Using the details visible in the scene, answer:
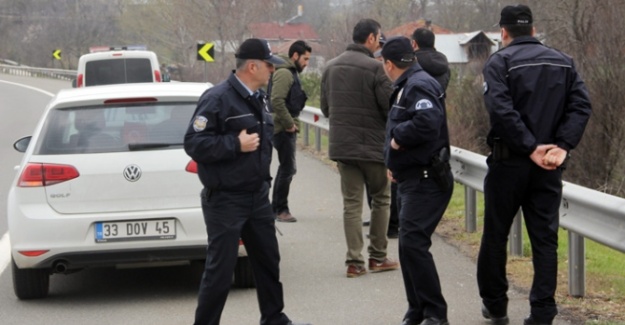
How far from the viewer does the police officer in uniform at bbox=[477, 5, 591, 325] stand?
5.96m

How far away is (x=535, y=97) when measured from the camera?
19.6ft

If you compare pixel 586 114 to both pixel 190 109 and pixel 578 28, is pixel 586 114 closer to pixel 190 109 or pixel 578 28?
pixel 190 109

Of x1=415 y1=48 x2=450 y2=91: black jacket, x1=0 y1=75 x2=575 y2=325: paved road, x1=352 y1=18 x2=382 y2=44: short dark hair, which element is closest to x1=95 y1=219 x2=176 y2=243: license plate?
x1=0 y1=75 x2=575 y2=325: paved road

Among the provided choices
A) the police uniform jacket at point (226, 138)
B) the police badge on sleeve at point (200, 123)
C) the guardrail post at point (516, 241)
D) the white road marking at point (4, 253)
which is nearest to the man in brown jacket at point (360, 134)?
the guardrail post at point (516, 241)

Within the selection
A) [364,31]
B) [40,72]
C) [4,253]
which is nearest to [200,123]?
[364,31]

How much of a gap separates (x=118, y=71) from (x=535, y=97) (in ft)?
50.8

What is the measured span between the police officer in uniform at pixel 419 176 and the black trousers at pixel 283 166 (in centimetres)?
438

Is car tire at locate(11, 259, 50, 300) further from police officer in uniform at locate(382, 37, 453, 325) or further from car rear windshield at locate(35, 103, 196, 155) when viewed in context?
police officer in uniform at locate(382, 37, 453, 325)

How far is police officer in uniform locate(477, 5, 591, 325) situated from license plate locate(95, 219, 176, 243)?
2.32 meters

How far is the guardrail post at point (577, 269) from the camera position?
706 cm

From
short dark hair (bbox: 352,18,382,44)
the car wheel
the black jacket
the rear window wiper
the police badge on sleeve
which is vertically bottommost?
the car wheel

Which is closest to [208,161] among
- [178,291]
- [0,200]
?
[178,291]

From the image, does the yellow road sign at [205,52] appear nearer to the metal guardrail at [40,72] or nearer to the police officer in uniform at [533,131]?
the police officer in uniform at [533,131]

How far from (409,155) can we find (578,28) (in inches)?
588
